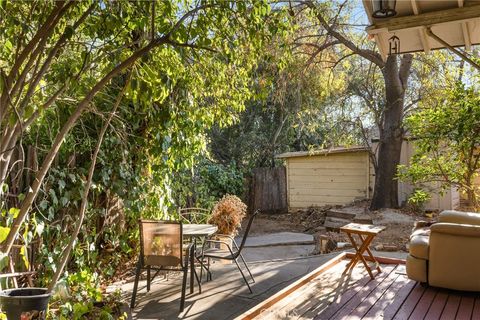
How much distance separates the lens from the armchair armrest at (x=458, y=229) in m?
4.09

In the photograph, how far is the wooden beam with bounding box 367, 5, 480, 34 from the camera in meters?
3.72

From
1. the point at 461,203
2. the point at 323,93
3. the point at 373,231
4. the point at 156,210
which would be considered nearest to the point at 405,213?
the point at 461,203

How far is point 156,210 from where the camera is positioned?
216 inches

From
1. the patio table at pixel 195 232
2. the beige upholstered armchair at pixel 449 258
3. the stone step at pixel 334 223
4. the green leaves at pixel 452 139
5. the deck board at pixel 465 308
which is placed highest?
the green leaves at pixel 452 139

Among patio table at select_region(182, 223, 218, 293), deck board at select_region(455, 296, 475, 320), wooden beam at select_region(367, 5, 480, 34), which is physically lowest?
deck board at select_region(455, 296, 475, 320)

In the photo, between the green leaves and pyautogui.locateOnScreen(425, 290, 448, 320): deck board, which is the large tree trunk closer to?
the green leaves

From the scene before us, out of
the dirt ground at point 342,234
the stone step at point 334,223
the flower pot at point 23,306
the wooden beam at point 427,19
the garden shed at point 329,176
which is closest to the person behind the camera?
the flower pot at point 23,306

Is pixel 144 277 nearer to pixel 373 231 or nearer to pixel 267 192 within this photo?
pixel 373 231

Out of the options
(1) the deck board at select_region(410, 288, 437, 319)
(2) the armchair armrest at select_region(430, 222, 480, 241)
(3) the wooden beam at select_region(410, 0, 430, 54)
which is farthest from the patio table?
(3) the wooden beam at select_region(410, 0, 430, 54)

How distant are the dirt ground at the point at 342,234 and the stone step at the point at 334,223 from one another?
159 millimetres

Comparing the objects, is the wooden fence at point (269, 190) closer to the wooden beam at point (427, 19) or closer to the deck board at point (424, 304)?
the deck board at point (424, 304)

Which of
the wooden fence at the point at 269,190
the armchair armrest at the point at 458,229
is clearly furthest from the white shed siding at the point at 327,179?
the armchair armrest at the point at 458,229

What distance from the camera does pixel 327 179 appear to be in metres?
12.9

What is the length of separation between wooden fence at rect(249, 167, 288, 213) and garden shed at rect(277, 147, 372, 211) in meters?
0.24
